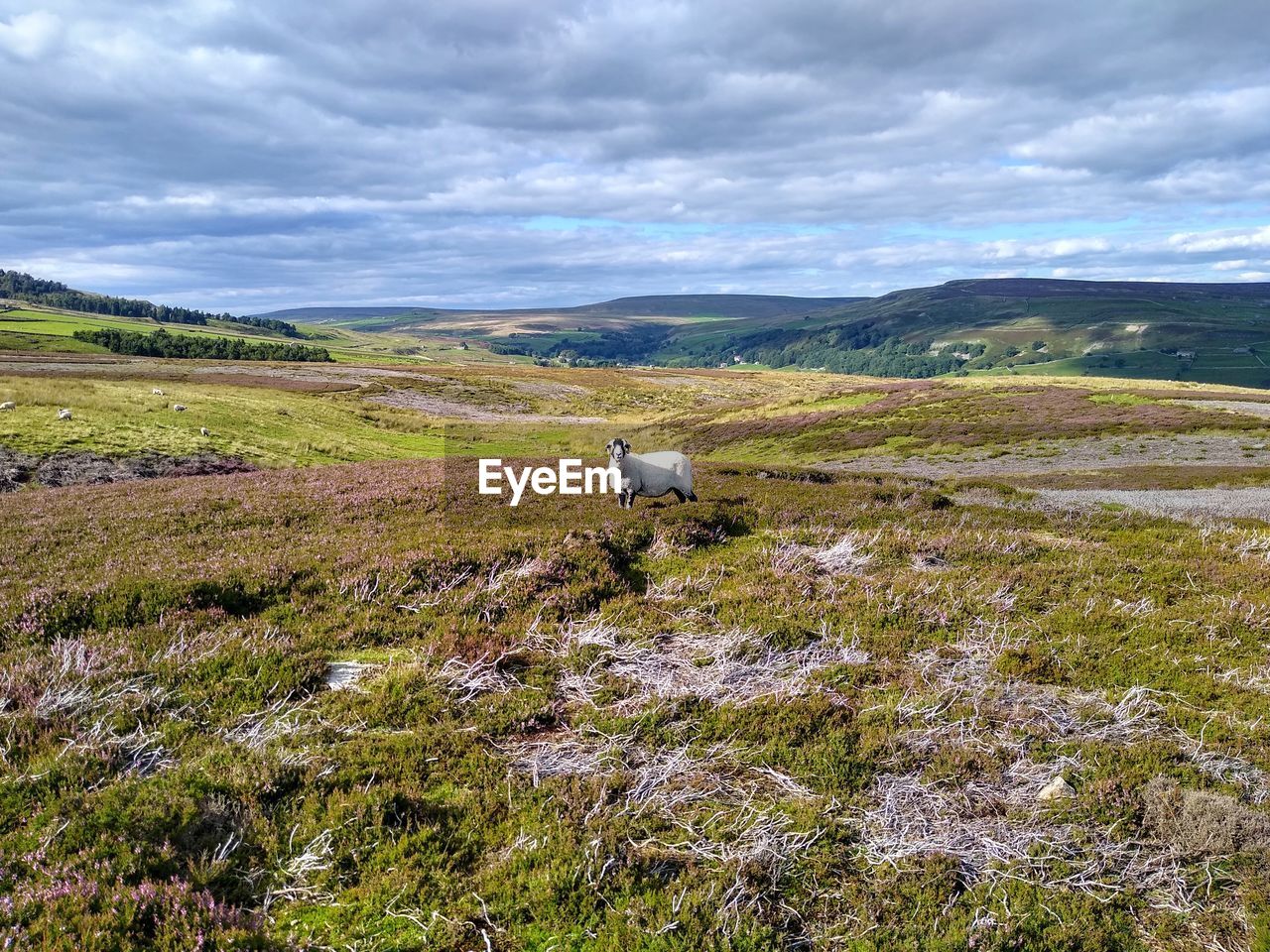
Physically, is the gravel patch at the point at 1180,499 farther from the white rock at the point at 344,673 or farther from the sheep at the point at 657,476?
Answer: the white rock at the point at 344,673

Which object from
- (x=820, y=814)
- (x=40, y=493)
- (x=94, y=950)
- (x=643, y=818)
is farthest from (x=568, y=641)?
(x=40, y=493)

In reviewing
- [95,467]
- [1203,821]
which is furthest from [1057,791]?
[95,467]

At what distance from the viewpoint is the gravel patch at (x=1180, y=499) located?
2273 centimetres

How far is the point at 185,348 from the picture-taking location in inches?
4985

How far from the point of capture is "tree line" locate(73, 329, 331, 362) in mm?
123062

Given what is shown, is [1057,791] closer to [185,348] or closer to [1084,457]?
[1084,457]

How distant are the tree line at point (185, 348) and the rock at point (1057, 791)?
140 metres

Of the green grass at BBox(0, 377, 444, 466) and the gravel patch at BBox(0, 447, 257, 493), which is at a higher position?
the green grass at BBox(0, 377, 444, 466)

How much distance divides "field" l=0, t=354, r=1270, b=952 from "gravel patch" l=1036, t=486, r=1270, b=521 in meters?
8.02

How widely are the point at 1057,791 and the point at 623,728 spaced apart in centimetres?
460

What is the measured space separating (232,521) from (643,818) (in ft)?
41.6

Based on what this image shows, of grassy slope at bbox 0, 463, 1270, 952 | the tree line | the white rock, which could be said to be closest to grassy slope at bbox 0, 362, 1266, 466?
grassy slope at bbox 0, 463, 1270, 952

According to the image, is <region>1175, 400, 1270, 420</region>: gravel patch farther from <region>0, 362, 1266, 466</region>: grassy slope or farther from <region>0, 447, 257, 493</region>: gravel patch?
<region>0, 447, 257, 493</region>: gravel patch

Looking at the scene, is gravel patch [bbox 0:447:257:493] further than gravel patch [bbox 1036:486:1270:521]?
Yes
